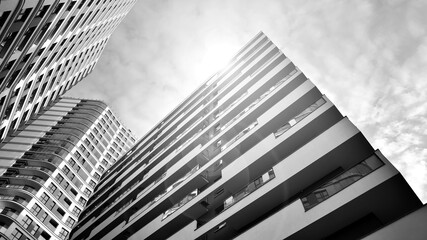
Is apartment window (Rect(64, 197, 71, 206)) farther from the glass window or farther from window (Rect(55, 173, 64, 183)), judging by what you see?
the glass window

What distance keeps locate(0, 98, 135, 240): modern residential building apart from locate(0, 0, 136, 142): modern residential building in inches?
508

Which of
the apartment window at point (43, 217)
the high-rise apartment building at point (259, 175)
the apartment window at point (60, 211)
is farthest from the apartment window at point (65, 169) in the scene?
the high-rise apartment building at point (259, 175)

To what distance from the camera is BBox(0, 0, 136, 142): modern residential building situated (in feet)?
59.9

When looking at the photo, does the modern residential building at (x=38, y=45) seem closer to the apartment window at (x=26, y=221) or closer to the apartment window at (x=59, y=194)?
the apartment window at (x=26, y=221)

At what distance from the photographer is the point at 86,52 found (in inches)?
1615

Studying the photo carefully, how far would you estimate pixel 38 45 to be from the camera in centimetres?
2266

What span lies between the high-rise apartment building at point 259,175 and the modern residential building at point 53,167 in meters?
9.89

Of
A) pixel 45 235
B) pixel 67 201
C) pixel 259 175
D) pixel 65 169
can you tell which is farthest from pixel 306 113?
pixel 65 169

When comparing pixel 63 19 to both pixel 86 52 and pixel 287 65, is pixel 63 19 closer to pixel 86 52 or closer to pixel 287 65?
pixel 86 52

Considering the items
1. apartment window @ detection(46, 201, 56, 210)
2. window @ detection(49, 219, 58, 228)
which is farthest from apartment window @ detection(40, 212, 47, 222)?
apartment window @ detection(46, 201, 56, 210)

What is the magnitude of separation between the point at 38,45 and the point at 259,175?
21339mm

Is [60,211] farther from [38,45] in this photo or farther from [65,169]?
[38,45]

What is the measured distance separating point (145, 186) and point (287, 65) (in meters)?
17.6

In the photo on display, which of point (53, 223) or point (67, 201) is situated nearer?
point (53, 223)
